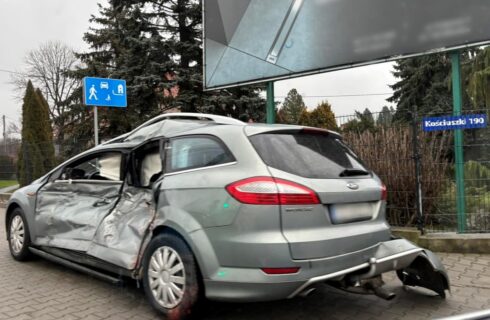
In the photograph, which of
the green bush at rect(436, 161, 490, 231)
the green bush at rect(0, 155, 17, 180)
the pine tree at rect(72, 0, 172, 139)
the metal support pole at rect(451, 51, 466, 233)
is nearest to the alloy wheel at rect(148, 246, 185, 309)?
the metal support pole at rect(451, 51, 466, 233)

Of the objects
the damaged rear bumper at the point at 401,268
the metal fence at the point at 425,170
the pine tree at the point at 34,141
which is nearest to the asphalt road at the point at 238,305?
the damaged rear bumper at the point at 401,268

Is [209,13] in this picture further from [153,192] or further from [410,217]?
[153,192]

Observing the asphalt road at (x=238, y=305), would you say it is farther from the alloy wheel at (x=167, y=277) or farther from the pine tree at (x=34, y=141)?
the pine tree at (x=34, y=141)

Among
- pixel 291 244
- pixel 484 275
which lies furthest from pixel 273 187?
pixel 484 275

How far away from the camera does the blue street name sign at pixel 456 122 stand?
6008 millimetres

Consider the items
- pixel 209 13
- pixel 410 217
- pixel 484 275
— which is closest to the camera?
pixel 484 275

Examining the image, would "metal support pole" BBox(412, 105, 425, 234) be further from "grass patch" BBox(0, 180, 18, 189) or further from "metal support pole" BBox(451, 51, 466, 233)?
"grass patch" BBox(0, 180, 18, 189)

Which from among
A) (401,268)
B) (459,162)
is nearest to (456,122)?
(459,162)

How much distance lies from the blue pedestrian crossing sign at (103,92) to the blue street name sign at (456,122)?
21.0 ft

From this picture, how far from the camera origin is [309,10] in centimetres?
816

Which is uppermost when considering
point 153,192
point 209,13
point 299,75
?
point 209,13

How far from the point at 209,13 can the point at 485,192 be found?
6301 millimetres

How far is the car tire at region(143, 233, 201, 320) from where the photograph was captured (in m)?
3.58

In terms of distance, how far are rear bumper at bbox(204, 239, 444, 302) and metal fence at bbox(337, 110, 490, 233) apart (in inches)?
126
